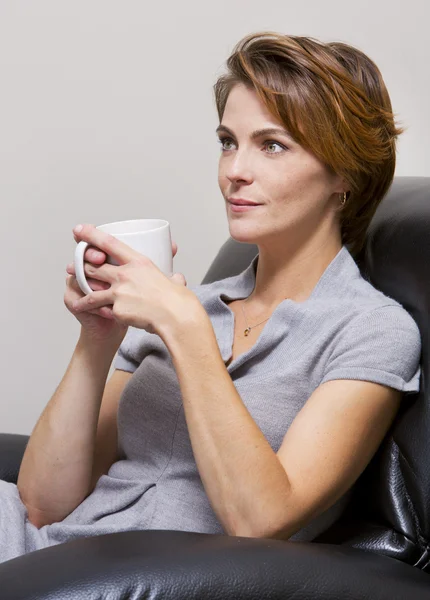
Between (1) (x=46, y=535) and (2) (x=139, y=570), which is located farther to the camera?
(1) (x=46, y=535)

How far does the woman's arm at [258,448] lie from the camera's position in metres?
1.27

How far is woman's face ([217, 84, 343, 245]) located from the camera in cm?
154

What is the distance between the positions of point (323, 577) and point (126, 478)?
0.53m

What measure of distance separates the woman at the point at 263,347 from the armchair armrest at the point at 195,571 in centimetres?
13

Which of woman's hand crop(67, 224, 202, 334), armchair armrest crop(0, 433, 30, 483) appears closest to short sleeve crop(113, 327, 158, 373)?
armchair armrest crop(0, 433, 30, 483)

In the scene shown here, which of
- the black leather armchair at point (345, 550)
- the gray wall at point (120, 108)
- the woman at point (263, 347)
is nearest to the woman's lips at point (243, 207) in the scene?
the woman at point (263, 347)

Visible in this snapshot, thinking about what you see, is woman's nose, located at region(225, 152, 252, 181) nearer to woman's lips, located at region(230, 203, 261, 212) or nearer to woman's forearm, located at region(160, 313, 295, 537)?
woman's lips, located at region(230, 203, 261, 212)

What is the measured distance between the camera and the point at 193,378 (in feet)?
4.29

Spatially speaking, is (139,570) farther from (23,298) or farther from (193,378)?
(23,298)

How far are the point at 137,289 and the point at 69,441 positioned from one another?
0.41m

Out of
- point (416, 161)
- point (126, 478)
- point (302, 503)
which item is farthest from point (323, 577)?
point (416, 161)

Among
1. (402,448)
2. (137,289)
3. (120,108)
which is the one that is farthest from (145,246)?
(120,108)

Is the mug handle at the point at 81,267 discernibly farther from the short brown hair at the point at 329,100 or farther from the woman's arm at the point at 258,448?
the short brown hair at the point at 329,100

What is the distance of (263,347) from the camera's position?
1.51 m
